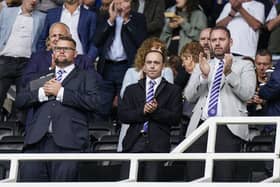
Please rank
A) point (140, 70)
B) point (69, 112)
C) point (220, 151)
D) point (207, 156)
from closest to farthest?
1. point (207, 156)
2. point (220, 151)
3. point (69, 112)
4. point (140, 70)

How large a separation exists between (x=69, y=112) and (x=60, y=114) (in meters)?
0.10

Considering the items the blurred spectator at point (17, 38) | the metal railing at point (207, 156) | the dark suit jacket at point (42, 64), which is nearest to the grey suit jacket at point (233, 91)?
the dark suit jacket at point (42, 64)

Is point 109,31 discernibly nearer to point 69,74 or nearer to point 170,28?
point 170,28

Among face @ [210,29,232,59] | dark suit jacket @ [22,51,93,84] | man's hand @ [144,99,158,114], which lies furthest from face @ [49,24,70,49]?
face @ [210,29,232,59]

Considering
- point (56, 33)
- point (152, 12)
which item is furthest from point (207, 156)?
point (152, 12)

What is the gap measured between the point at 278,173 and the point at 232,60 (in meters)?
2.27

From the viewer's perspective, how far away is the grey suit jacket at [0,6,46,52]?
17.7 metres

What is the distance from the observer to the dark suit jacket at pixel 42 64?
14.8 metres

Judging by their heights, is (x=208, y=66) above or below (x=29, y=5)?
below

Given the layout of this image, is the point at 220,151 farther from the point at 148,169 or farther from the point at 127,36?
the point at 127,36

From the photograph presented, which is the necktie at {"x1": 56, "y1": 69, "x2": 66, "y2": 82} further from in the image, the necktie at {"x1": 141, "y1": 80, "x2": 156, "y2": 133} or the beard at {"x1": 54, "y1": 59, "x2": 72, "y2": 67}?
the necktie at {"x1": 141, "y1": 80, "x2": 156, "y2": 133}

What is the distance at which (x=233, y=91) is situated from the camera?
1363 cm

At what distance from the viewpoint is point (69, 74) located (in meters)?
14.1

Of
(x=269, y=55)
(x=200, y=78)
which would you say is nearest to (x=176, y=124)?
(x=200, y=78)
